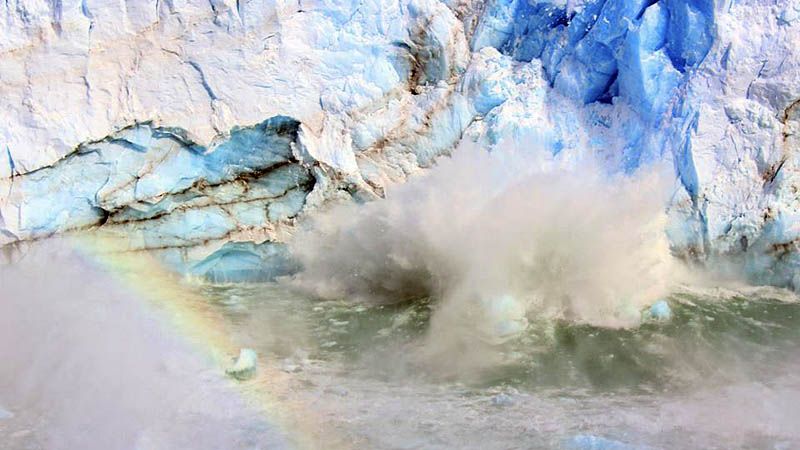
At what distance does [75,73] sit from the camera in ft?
23.0

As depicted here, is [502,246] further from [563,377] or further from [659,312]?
[563,377]

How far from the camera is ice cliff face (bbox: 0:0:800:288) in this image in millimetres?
6957

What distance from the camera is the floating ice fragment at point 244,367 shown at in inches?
215

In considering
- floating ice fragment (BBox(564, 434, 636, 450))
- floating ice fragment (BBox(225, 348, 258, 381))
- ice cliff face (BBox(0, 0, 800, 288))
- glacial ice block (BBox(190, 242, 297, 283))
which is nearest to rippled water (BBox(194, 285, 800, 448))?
floating ice fragment (BBox(564, 434, 636, 450))

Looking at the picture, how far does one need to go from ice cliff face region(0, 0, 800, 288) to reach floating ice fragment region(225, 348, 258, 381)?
2123 mm

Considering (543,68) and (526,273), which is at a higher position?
(543,68)

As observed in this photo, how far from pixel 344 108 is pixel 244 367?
3.24m

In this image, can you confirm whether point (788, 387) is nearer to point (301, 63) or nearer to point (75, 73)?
point (301, 63)

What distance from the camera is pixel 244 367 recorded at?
5500mm

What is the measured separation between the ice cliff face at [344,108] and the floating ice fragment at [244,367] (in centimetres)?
212

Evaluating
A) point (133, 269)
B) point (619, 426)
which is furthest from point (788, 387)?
point (133, 269)

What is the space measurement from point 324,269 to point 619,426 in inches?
149

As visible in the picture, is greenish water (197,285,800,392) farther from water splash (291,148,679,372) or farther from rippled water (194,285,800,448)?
water splash (291,148,679,372)

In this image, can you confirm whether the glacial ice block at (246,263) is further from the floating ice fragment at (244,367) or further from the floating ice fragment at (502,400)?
the floating ice fragment at (502,400)
